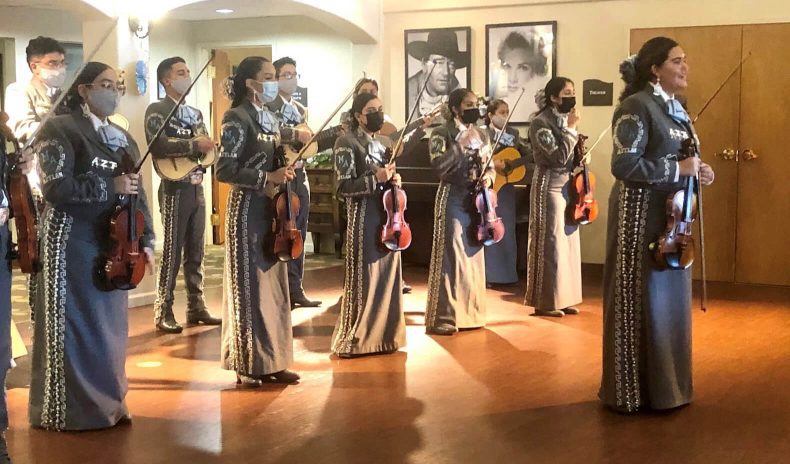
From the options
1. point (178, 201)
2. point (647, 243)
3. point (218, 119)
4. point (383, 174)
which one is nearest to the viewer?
point (647, 243)

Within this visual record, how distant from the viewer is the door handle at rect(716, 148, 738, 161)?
8070 mm

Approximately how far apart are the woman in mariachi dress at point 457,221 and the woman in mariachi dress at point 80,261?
233cm

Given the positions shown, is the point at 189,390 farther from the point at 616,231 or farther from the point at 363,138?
the point at 616,231

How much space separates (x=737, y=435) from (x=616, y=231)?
99 centimetres

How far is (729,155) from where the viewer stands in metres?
8.09

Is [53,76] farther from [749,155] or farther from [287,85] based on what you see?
[749,155]

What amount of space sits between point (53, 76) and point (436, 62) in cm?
451

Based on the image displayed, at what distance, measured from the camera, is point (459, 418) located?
4223mm

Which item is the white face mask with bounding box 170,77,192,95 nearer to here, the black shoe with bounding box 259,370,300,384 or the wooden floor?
the wooden floor

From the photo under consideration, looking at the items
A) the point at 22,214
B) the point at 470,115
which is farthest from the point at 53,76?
the point at 470,115

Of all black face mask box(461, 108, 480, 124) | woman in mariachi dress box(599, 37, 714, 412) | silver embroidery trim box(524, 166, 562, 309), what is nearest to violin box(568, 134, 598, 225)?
silver embroidery trim box(524, 166, 562, 309)

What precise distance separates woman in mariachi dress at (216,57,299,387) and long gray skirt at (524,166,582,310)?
2.40 m

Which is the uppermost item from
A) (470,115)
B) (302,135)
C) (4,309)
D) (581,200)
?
(470,115)

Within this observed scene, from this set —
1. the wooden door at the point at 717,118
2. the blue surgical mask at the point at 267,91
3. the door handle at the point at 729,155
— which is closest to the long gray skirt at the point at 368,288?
the blue surgical mask at the point at 267,91
